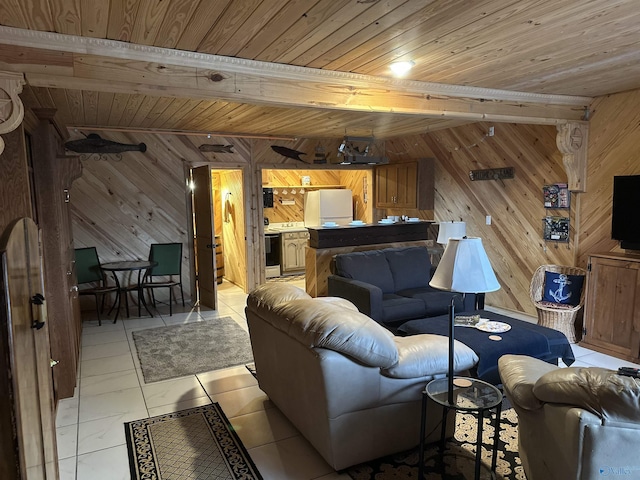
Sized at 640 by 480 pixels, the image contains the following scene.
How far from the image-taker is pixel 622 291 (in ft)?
13.4

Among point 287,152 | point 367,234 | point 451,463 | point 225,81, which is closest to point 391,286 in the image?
point 367,234

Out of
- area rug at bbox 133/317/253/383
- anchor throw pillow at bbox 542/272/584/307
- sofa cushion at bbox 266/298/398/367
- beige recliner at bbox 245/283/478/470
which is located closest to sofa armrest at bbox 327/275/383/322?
area rug at bbox 133/317/253/383

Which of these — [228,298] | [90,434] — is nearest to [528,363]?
[90,434]

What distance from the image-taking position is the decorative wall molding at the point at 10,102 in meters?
2.23

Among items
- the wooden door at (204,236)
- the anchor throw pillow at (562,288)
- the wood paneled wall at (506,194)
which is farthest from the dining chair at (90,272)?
the anchor throw pillow at (562,288)

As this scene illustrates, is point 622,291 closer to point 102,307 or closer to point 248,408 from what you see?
point 248,408

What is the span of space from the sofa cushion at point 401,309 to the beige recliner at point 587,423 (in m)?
2.49

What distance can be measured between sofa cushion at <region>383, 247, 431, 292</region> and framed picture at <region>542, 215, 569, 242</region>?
4.79 ft

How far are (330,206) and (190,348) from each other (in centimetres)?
476

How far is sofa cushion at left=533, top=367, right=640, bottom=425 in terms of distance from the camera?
158 cm

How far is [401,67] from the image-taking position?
3.15 metres

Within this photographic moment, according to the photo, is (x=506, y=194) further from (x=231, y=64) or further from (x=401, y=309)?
(x=231, y=64)

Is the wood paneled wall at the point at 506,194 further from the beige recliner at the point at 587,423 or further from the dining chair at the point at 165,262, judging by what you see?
the dining chair at the point at 165,262

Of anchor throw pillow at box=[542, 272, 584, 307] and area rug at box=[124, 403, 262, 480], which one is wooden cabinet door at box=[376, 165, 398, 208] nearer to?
anchor throw pillow at box=[542, 272, 584, 307]
